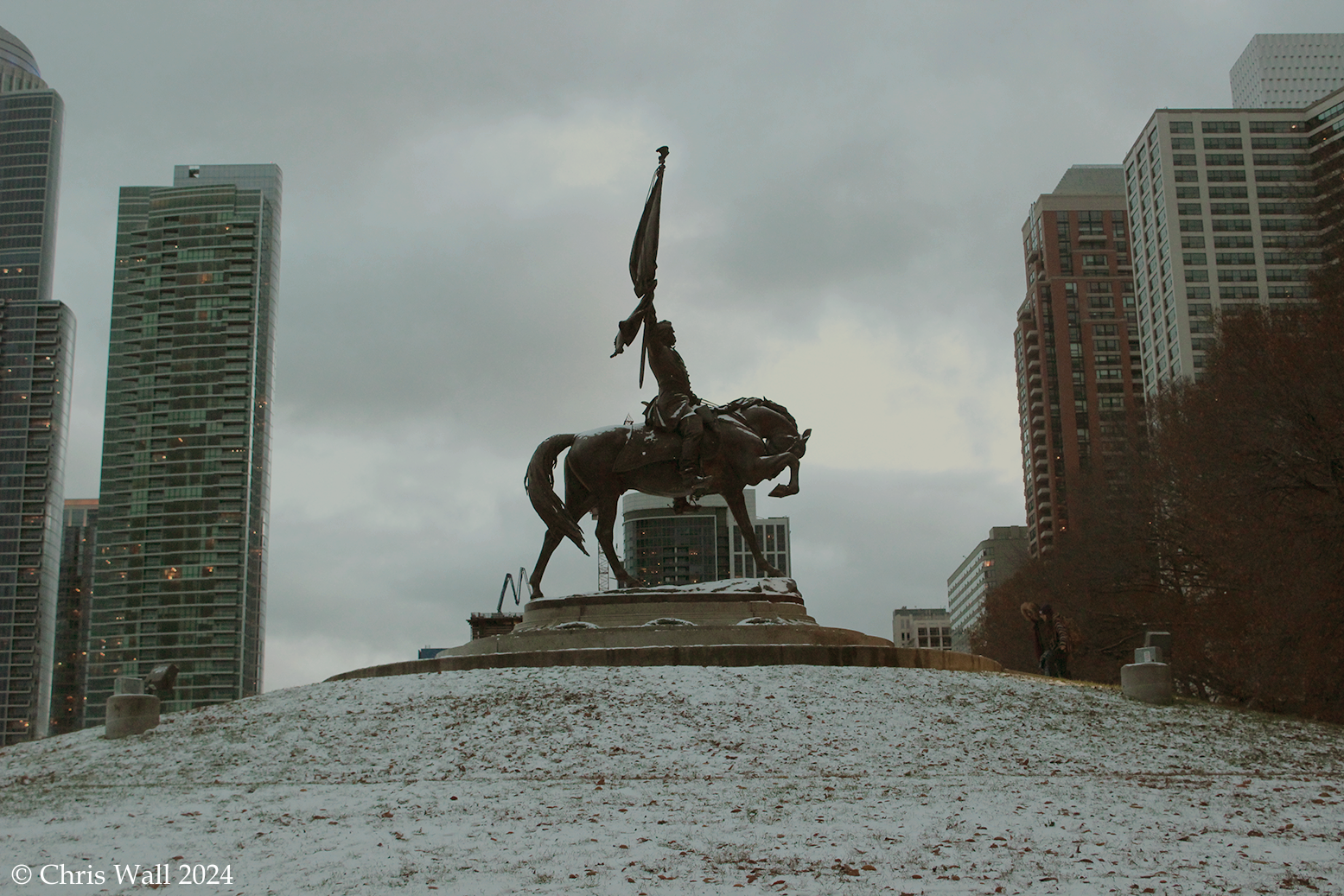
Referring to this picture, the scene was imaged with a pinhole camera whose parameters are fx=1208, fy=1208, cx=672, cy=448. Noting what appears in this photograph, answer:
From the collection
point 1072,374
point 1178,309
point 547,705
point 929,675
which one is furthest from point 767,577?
point 1072,374

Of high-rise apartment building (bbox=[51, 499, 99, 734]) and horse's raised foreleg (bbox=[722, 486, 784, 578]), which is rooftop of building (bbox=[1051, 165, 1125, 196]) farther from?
horse's raised foreleg (bbox=[722, 486, 784, 578])

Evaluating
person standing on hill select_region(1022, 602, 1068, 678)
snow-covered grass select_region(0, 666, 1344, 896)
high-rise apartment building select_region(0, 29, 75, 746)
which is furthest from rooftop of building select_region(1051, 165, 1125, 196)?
snow-covered grass select_region(0, 666, 1344, 896)

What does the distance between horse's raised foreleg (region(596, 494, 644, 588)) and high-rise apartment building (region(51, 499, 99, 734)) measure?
481 ft

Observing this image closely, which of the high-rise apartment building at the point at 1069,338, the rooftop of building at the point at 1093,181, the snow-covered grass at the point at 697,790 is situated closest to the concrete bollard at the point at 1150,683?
the snow-covered grass at the point at 697,790

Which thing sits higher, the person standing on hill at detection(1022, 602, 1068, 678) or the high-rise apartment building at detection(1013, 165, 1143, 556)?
the high-rise apartment building at detection(1013, 165, 1143, 556)

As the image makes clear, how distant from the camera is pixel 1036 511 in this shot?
13988 cm

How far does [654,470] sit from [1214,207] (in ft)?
386

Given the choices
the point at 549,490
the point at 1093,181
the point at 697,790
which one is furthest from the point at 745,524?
the point at 1093,181

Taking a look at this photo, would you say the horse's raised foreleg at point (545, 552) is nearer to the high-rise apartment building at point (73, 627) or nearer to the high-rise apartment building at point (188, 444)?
the high-rise apartment building at point (188, 444)

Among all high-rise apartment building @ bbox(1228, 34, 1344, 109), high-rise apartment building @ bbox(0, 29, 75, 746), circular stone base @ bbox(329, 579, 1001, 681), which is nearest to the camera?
circular stone base @ bbox(329, 579, 1001, 681)

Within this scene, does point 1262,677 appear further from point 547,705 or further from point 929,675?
point 547,705

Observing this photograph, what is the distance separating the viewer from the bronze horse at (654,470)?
22.4 meters

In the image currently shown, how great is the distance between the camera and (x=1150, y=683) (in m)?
18.0

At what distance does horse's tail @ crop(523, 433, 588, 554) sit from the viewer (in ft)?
75.0
